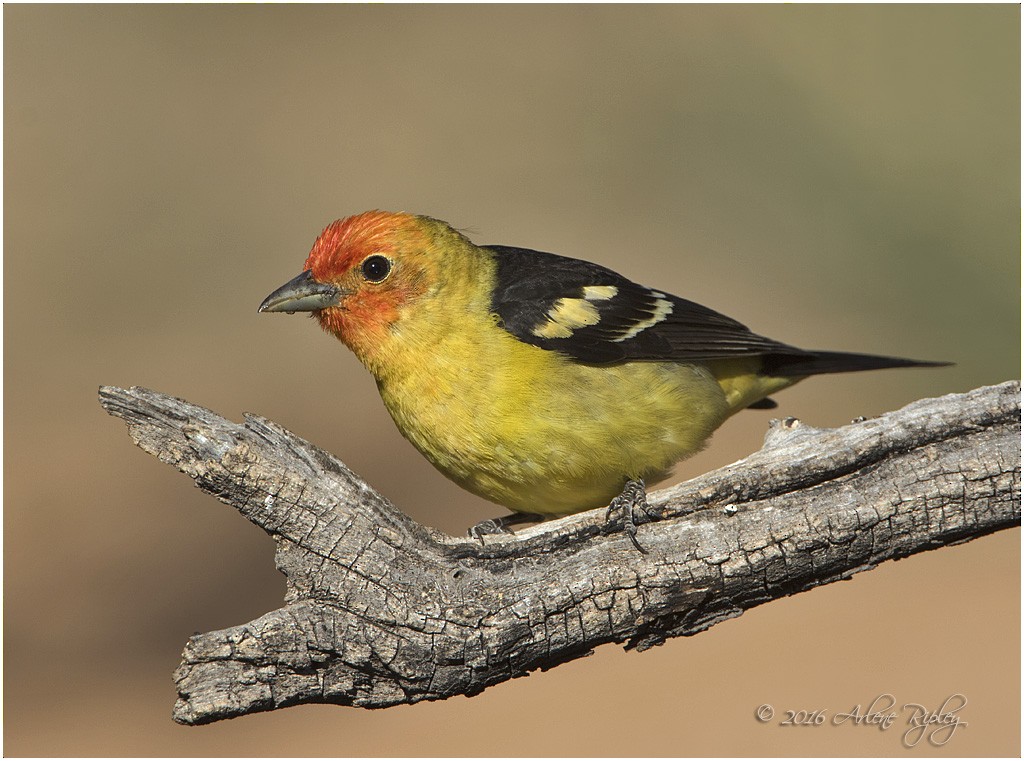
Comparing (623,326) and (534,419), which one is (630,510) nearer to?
(534,419)

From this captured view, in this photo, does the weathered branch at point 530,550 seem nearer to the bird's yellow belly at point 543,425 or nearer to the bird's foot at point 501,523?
the bird's yellow belly at point 543,425

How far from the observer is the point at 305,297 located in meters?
6.50

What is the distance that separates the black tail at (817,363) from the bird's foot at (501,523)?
2.11 m

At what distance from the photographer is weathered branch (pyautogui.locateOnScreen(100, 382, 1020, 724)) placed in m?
5.03

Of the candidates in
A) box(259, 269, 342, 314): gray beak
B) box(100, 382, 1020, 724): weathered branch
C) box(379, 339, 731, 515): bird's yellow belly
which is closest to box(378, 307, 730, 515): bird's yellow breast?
box(379, 339, 731, 515): bird's yellow belly

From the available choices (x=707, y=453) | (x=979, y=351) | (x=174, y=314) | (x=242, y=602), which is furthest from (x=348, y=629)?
(x=979, y=351)

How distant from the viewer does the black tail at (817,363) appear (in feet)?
24.1

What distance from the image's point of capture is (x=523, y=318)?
6.46m

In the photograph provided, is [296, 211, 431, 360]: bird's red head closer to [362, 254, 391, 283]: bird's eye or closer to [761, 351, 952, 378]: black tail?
[362, 254, 391, 283]: bird's eye

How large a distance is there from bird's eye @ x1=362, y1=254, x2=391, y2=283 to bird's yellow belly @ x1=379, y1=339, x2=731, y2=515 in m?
0.70

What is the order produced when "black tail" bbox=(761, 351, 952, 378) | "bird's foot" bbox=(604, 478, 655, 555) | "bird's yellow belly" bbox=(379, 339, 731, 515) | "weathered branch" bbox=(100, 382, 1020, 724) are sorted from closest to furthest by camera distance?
"weathered branch" bbox=(100, 382, 1020, 724), "bird's foot" bbox=(604, 478, 655, 555), "bird's yellow belly" bbox=(379, 339, 731, 515), "black tail" bbox=(761, 351, 952, 378)

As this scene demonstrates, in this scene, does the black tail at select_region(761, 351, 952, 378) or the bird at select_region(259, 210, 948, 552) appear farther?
the black tail at select_region(761, 351, 952, 378)

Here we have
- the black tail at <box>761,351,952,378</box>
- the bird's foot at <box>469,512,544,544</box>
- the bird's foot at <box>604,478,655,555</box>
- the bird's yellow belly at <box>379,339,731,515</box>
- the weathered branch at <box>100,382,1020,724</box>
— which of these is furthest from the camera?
the black tail at <box>761,351,952,378</box>

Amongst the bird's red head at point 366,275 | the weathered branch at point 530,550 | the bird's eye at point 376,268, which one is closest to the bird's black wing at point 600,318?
the bird's red head at point 366,275
